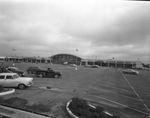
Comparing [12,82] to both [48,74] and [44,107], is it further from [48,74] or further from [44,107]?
[48,74]

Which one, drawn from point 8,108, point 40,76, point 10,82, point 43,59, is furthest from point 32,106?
point 43,59

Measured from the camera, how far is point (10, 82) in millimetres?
11719

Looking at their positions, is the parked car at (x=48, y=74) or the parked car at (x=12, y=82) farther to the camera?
the parked car at (x=48, y=74)

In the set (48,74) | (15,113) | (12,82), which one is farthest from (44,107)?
(48,74)

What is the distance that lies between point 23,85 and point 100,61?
324 ft

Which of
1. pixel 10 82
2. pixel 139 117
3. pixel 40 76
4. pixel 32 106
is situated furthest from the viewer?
pixel 40 76

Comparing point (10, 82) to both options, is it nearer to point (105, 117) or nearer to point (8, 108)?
point (8, 108)

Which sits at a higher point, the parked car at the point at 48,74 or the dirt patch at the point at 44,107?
the parked car at the point at 48,74

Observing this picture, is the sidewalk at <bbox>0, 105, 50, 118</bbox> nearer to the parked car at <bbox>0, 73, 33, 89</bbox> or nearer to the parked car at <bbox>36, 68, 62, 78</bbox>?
the parked car at <bbox>0, 73, 33, 89</bbox>

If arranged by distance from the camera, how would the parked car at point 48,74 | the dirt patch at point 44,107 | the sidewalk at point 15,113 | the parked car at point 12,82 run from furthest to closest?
the parked car at point 48,74 → the parked car at point 12,82 → the dirt patch at point 44,107 → the sidewalk at point 15,113

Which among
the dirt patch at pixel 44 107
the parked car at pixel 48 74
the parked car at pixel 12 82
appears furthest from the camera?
the parked car at pixel 48 74

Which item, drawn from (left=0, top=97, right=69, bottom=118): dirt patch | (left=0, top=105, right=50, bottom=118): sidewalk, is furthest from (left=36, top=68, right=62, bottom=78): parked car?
(left=0, top=105, right=50, bottom=118): sidewalk

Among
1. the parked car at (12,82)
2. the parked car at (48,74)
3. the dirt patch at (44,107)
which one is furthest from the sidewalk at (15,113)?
the parked car at (48,74)

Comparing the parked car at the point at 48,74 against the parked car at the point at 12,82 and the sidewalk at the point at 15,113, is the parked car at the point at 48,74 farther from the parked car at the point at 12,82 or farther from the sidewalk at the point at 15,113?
the sidewalk at the point at 15,113
